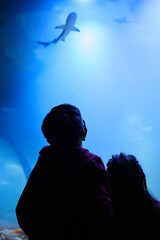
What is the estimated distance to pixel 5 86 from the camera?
9.50m

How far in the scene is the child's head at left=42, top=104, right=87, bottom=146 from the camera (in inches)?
42.6

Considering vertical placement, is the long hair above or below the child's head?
below

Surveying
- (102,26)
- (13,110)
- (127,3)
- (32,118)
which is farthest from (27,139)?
(127,3)

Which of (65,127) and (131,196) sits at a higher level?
(65,127)

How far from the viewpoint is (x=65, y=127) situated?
3.56 feet

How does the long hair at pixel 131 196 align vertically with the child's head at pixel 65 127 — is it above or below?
below

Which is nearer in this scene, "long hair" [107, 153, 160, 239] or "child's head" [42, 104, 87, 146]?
"long hair" [107, 153, 160, 239]

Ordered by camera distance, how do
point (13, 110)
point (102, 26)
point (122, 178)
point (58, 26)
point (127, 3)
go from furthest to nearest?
point (13, 110) < point (102, 26) < point (58, 26) < point (127, 3) < point (122, 178)

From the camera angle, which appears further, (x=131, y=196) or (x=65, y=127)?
(x=65, y=127)

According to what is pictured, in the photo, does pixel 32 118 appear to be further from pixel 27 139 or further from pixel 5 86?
pixel 5 86

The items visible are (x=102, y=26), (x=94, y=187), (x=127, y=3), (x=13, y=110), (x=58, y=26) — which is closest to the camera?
(x=94, y=187)

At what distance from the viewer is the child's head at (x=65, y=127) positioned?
1.08 m

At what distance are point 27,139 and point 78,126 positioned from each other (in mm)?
14681

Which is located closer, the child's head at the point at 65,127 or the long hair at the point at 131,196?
the long hair at the point at 131,196
